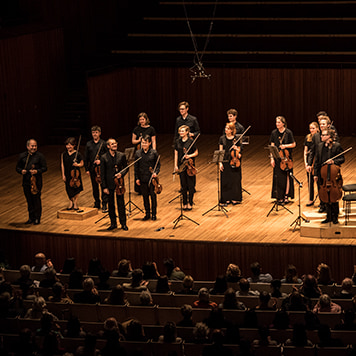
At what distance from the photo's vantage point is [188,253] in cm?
1108

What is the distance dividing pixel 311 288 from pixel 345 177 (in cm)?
512

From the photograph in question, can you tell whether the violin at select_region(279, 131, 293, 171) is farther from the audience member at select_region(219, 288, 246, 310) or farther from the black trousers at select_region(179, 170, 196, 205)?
the audience member at select_region(219, 288, 246, 310)

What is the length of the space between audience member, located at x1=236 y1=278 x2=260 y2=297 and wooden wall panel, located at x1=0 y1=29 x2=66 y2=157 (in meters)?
8.10

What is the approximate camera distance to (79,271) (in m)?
9.51

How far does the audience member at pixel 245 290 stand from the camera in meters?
8.86

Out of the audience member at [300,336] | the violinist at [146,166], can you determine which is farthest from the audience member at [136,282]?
the violinist at [146,166]

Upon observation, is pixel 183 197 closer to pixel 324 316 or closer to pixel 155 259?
pixel 155 259

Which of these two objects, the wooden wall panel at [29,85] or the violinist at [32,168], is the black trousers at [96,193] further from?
the wooden wall panel at [29,85]

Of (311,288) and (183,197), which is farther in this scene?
(183,197)

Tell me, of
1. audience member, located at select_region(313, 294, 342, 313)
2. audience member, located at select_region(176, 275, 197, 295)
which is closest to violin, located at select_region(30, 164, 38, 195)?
audience member, located at select_region(176, 275, 197, 295)

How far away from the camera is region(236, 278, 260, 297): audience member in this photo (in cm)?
886

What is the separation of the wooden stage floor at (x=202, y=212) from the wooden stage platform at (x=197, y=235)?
1cm

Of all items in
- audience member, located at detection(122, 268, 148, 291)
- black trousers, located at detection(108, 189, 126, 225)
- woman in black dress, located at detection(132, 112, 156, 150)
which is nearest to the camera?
audience member, located at detection(122, 268, 148, 291)

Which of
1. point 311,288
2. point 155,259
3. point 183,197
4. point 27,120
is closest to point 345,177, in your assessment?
point 183,197
